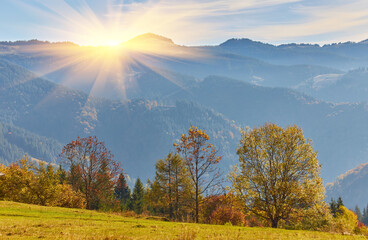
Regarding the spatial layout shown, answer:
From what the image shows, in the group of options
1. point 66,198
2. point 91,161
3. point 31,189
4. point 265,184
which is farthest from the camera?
point 91,161

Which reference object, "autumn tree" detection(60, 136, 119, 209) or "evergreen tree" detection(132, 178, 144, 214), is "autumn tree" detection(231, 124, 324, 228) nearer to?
"autumn tree" detection(60, 136, 119, 209)

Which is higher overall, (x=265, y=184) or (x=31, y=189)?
(x=31, y=189)

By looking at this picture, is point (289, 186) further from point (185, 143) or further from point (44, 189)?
point (44, 189)

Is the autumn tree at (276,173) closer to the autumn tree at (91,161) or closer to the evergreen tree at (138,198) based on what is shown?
the autumn tree at (91,161)

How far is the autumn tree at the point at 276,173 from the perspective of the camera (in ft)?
112

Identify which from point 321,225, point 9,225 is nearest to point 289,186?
point 321,225

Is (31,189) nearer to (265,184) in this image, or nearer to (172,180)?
(172,180)

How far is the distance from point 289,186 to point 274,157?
3983mm

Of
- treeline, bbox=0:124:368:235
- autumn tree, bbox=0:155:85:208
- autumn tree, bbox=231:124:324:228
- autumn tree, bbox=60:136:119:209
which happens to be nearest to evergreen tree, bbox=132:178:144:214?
autumn tree, bbox=60:136:119:209

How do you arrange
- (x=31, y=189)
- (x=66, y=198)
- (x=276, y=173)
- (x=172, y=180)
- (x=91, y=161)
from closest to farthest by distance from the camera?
(x=276, y=173) → (x=31, y=189) → (x=66, y=198) → (x=91, y=161) → (x=172, y=180)

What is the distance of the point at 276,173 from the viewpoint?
3612 centimetres

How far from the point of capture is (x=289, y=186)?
34.2 metres

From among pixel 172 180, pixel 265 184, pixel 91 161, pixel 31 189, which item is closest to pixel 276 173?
pixel 265 184

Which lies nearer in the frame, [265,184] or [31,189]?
[265,184]
